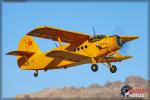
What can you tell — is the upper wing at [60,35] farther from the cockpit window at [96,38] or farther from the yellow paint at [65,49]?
the cockpit window at [96,38]

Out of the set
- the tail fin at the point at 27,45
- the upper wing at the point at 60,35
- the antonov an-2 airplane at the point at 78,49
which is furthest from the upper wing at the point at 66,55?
the tail fin at the point at 27,45

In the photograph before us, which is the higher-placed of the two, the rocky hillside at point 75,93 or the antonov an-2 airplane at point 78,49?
the antonov an-2 airplane at point 78,49

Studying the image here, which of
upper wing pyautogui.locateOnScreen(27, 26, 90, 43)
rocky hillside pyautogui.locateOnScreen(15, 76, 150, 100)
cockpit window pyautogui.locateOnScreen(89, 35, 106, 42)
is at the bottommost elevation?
rocky hillside pyautogui.locateOnScreen(15, 76, 150, 100)

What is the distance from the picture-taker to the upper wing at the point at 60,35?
3536cm

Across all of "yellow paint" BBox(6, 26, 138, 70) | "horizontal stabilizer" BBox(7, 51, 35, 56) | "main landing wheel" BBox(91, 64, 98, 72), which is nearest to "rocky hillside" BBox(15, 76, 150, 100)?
"yellow paint" BBox(6, 26, 138, 70)

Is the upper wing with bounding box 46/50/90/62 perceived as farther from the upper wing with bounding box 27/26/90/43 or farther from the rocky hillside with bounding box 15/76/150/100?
the rocky hillside with bounding box 15/76/150/100

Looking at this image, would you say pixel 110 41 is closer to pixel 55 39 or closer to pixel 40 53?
pixel 55 39

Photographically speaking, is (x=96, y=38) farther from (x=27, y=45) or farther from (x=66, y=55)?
(x=27, y=45)

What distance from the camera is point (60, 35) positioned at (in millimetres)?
36719

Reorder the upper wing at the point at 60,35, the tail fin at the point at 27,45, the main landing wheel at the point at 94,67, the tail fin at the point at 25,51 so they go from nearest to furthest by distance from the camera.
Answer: the main landing wheel at the point at 94,67 → the upper wing at the point at 60,35 → the tail fin at the point at 25,51 → the tail fin at the point at 27,45

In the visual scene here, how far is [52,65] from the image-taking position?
1532 inches

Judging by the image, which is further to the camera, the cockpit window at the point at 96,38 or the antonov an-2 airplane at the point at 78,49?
the cockpit window at the point at 96,38

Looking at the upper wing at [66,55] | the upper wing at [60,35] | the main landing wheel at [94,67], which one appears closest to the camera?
the main landing wheel at [94,67]

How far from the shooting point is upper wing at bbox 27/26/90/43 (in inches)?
1392
